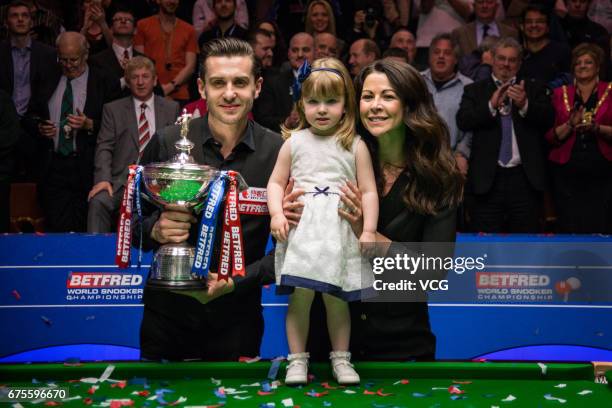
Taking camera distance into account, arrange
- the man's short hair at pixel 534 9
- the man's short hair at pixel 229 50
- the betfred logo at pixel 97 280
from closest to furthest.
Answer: the man's short hair at pixel 229 50 < the betfred logo at pixel 97 280 < the man's short hair at pixel 534 9

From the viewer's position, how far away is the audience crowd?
7.21 meters

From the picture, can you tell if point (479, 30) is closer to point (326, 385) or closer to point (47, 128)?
point (47, 128)

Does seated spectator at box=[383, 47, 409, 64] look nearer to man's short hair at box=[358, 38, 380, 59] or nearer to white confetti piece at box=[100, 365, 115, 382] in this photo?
man's short hair at box=[358, 38, 380, 59]

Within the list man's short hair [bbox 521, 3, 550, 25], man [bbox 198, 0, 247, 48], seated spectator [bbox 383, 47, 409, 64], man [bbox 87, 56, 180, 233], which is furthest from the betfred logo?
man's short hair [bbox 521, 3, 550, 25]

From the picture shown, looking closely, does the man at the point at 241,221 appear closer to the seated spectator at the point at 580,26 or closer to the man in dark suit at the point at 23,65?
the man in dark suit at the point at 23,65

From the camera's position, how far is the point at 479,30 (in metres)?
8.33

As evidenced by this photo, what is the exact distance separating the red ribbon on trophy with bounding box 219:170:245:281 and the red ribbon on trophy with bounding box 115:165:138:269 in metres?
0.35

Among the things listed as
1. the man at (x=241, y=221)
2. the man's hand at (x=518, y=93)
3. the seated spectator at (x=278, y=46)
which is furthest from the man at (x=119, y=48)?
the man at (x=241, y=221)

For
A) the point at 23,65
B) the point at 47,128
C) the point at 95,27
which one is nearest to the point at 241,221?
the point at 47,128

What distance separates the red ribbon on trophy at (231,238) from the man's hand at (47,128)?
4.46 m

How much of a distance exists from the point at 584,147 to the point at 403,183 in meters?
4.07

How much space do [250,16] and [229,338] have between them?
5.52 m

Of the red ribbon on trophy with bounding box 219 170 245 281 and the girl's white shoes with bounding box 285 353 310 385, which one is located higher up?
the red ribbon on trophy with bounding box 219 170 245 281

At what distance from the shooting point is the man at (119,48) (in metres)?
7.91
